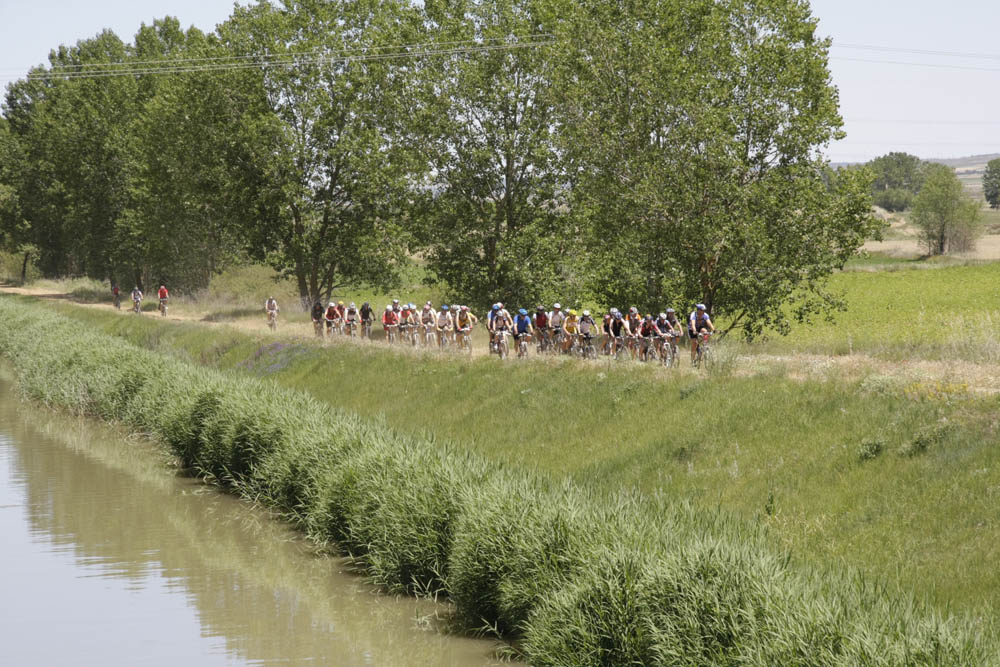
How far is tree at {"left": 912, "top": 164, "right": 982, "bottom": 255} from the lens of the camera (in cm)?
9806

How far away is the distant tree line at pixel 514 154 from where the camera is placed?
32.8m

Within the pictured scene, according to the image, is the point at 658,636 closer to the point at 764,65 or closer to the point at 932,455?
the point at 932,455

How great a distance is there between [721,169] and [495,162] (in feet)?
42.5

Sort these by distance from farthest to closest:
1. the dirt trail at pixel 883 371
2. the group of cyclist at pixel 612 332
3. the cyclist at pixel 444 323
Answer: the cyclist at pixel 444 323 → the group of cyclist at pixel 612 332 → the dirt trail at pixel 883 371

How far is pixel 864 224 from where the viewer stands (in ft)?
107

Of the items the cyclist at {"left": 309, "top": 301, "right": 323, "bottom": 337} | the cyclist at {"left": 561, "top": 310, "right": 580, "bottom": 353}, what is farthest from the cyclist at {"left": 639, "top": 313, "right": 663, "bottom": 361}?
the cyclist at {"left": 309, "top": 301, "right": 323, "bottom": 337}

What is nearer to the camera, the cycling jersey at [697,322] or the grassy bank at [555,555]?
the grassy bank at [555,555]

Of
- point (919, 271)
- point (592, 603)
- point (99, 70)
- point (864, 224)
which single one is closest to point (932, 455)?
point (592, 603)

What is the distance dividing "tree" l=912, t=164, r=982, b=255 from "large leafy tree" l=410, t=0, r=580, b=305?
6538 cm

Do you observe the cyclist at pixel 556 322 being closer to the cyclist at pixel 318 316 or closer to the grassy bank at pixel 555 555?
the grassy bank at pixel 555 555

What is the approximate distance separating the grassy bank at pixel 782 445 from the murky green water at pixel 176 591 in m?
3.84

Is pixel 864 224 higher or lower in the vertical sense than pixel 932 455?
higher

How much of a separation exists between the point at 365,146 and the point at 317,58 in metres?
5.35

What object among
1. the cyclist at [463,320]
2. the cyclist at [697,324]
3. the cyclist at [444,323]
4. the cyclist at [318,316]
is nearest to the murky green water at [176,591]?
the cyclist at [697,324]
